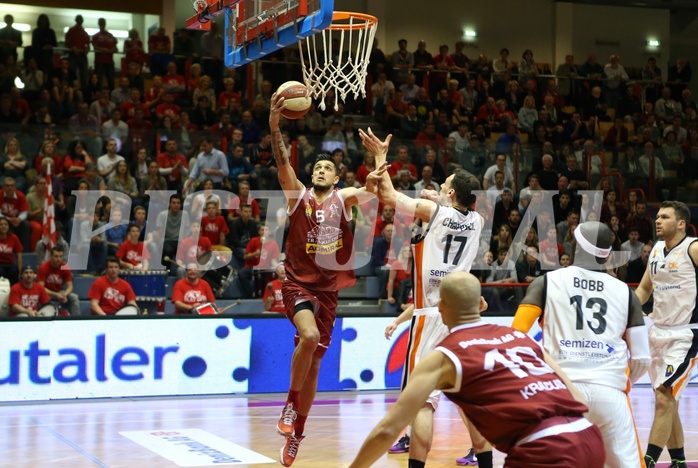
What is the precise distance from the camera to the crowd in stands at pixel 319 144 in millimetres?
14047

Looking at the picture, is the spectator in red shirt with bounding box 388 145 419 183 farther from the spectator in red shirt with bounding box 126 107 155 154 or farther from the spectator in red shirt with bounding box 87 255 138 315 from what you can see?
the spectator in red shirt with bounding box 87 255 138 315

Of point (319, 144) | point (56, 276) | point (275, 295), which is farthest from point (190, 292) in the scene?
point (319, 144)

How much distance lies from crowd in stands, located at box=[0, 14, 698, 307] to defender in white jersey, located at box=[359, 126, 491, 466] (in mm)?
6181

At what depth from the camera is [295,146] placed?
50.9ft

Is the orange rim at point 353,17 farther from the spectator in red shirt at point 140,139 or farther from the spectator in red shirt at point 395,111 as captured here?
the spectator in red shirt at point 395,111

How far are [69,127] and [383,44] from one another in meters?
9.71

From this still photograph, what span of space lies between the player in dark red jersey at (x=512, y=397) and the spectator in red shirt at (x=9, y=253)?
10074 millimetres

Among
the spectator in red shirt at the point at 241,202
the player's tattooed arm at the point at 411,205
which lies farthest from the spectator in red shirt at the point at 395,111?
the player's tattooed arm at the point at 411,205

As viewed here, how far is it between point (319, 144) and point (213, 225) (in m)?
2.74

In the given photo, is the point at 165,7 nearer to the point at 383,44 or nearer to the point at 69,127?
the point at 383,44

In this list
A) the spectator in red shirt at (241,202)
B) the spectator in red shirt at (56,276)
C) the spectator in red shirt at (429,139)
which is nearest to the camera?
the spectator in red shirt at (56,276)

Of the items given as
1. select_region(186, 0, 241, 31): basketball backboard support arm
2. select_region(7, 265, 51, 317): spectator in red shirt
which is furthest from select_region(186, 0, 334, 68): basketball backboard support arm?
select_region(7, 265, 51, 317): spectator in red shirt

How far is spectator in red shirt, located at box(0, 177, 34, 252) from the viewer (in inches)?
541

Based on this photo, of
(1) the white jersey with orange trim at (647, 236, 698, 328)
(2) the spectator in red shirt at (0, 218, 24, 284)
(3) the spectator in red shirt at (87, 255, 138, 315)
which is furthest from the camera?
(2) the spectator in red shirt at (0, 218, 24, 284)
